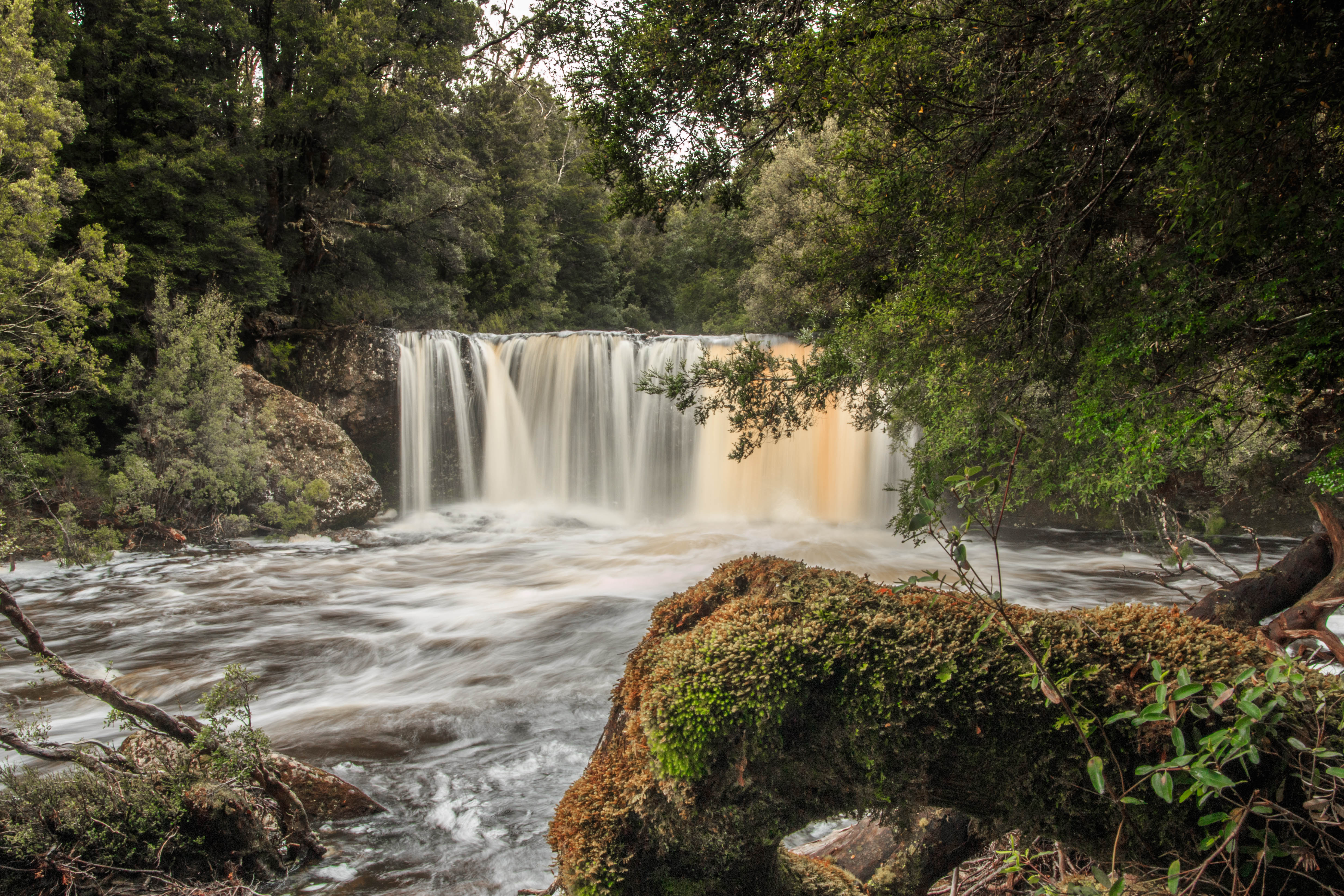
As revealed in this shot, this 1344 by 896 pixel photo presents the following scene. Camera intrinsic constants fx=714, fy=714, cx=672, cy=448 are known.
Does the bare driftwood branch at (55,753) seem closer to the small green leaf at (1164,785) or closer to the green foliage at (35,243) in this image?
the small green leaf at (1164,785)

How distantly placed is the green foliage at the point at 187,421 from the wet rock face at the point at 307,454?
849 mm

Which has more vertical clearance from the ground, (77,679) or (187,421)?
(187,421)

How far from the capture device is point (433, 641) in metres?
8.12

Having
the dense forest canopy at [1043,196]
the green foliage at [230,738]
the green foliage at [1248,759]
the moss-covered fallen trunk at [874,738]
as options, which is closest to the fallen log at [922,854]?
the moss-covered fallen trunk at [874,738]

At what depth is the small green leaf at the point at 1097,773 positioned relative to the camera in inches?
70.5

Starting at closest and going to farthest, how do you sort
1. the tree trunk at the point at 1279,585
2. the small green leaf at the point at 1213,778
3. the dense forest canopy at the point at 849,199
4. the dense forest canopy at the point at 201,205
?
the small green leaf at the point at 1213,778 → the dense forest canopy at the point at 849,199 → the tree trunk at the point at 1279,585 → the dense forest canopy at the point at 201,205

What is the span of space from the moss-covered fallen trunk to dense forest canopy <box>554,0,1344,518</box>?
4.66 ft

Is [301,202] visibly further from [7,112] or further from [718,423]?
[718,423]

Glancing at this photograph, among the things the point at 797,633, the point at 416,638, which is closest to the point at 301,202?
the point at 416,638

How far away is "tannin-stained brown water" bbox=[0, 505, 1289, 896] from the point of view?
4262 mm

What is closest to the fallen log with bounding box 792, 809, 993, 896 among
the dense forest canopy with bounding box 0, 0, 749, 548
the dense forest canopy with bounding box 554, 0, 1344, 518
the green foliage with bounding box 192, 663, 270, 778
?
the dense forest canopy with bounding box 554, 0, 1344, 518

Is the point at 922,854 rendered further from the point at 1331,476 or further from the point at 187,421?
the point at 187,421

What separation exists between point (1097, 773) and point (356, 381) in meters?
16.8

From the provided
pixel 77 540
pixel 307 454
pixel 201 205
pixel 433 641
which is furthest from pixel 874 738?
pixel 201 205
